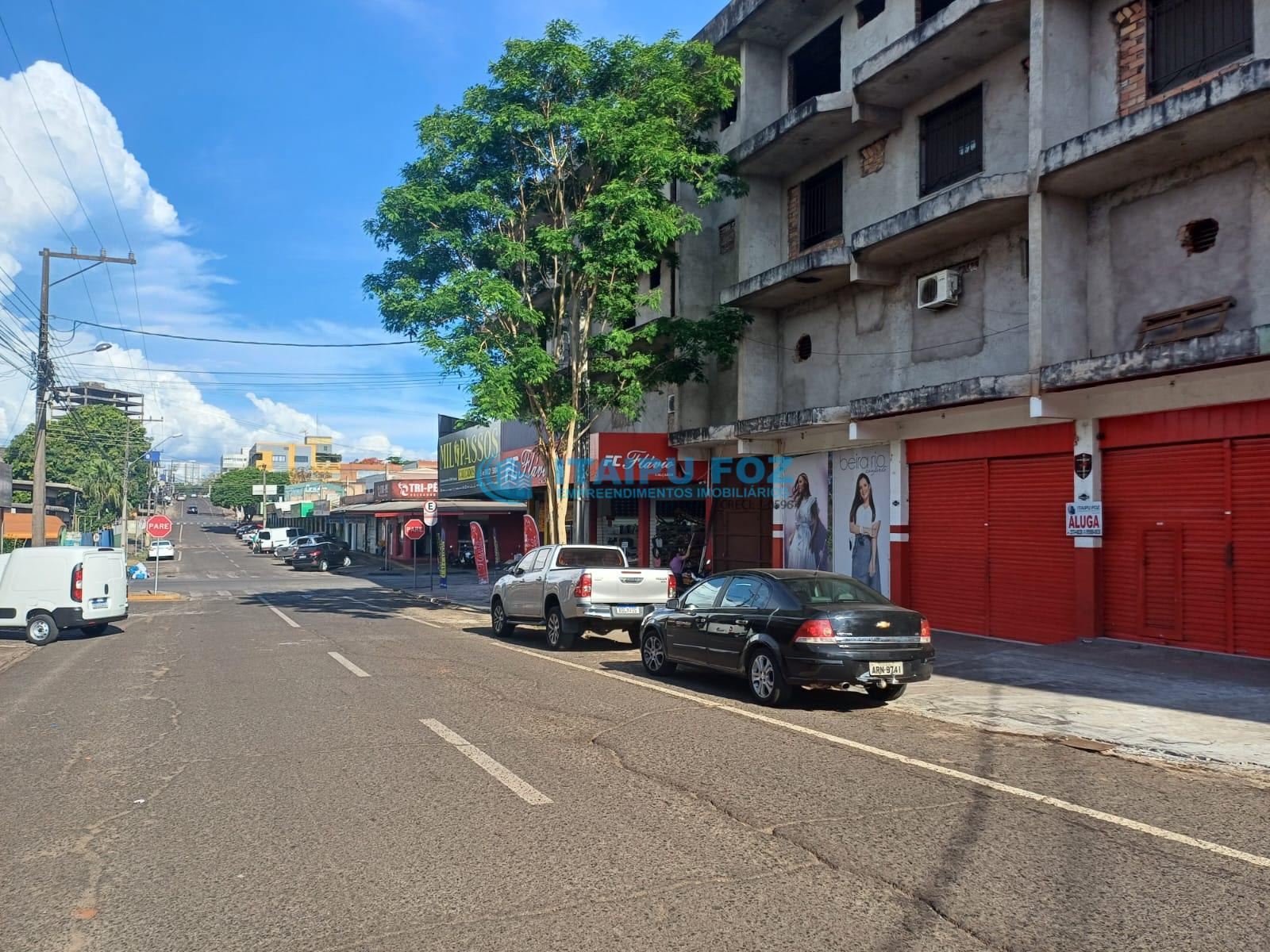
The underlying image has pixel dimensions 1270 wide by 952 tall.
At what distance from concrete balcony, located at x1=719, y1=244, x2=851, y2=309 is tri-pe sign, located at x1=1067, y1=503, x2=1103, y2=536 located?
678cm

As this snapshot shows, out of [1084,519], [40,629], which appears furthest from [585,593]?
[40,629]

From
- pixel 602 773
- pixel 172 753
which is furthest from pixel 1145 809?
pixel 172 753

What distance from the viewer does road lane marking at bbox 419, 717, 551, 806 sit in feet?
20.6

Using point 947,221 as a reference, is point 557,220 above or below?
above

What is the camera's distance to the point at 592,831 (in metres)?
5.56

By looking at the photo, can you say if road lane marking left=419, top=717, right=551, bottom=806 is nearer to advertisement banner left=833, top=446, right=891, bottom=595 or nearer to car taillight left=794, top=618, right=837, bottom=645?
car taillight left=794, top=618, right=837, bottom=645

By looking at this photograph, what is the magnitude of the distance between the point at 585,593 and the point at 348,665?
3813 mm

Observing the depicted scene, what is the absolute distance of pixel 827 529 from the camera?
2078 cm

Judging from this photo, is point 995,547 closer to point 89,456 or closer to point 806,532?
point 806,532

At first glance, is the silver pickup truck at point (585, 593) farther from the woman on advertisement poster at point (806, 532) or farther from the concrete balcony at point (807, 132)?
the concrete balcony at point (807, 132)

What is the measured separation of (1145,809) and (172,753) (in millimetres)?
7524

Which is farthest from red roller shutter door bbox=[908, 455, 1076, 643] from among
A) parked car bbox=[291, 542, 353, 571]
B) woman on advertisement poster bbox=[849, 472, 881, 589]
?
parked car bbox=[291, 542, 353, 571]

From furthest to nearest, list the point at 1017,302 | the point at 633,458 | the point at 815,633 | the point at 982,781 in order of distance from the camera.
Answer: the point at 633,458
the point at 1017,302
the point at 815,633
the point at 982,781

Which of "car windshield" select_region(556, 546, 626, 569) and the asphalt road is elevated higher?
"car windshield" select_region(556, 546, 626, 569)
